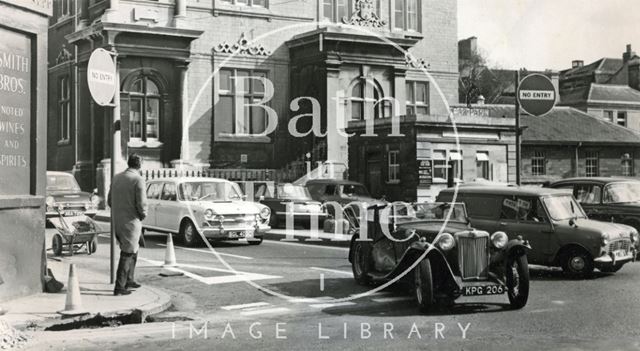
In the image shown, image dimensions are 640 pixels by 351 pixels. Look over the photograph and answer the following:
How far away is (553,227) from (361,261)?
4079mm

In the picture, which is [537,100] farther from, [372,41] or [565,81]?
[565,81]

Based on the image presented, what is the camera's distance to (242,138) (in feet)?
106

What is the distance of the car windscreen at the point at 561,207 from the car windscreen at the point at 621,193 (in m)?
3.20

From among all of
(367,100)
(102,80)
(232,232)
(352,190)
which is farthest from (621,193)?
(367,100)

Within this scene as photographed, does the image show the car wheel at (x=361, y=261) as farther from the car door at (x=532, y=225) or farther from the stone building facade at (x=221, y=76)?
the stone building facade at (x=221, y=76)

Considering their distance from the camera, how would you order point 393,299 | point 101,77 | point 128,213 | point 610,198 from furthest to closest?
point 610,198
point 101,77
point 128,213
point 393,299

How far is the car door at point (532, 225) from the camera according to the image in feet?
43.6

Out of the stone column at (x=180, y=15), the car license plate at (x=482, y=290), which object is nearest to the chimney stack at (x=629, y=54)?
the stone column at (x=180, y=15)

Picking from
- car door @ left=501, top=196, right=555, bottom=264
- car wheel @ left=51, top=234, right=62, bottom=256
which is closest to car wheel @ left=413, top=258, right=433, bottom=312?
car door @ left=501, top=196, right=555, bottom=264

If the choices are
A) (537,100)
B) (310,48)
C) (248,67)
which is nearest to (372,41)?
(310,48)

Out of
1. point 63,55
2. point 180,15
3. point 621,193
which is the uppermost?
point 180,15

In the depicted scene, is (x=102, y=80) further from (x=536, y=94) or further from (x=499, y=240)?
(x=536, y=94)

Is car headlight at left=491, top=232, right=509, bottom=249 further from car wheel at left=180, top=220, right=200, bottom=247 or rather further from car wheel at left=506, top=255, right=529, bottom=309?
car wheel at left=180, top=220, right=200, bottom=247

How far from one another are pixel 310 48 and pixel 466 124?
8578 mm
